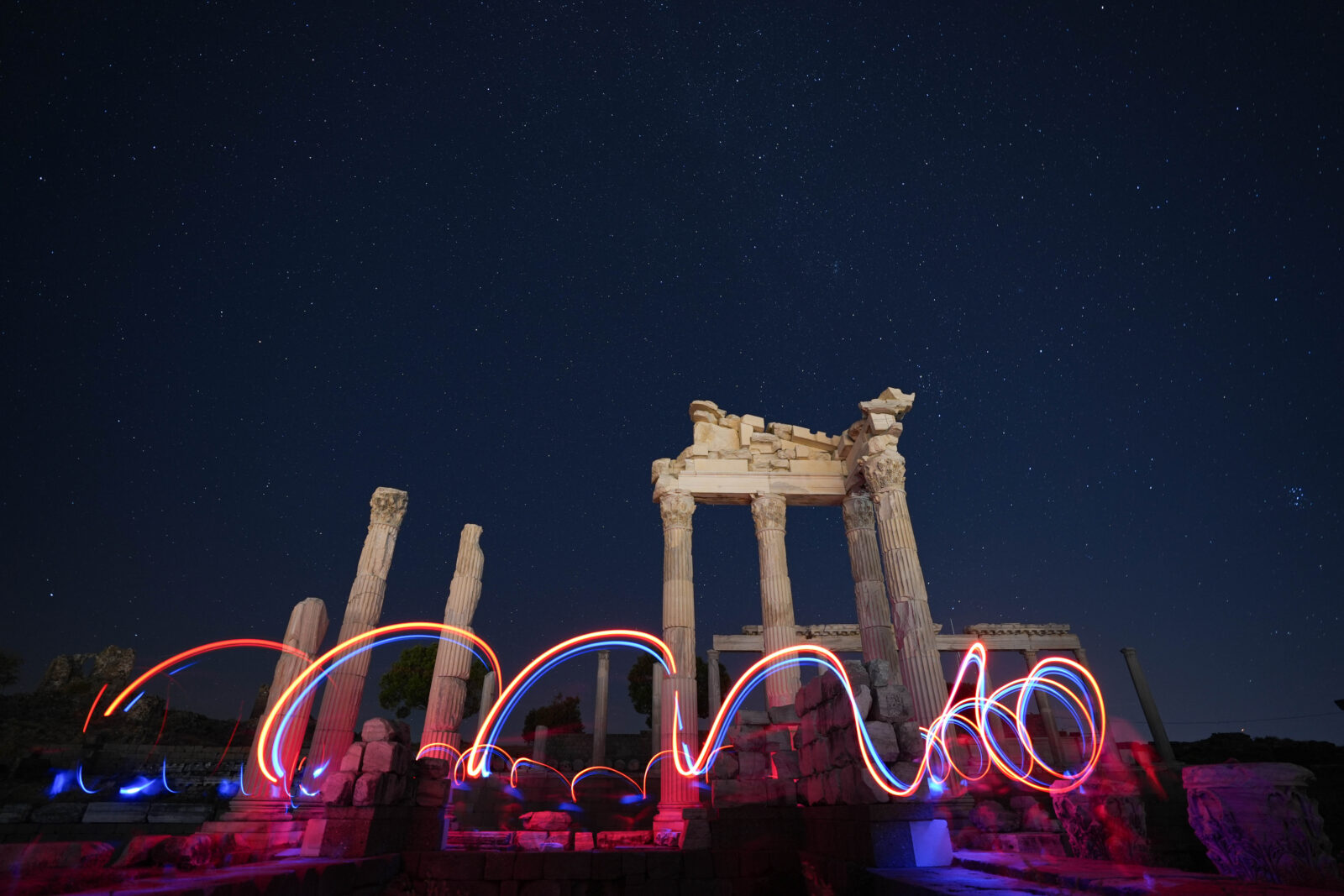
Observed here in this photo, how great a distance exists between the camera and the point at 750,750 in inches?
472

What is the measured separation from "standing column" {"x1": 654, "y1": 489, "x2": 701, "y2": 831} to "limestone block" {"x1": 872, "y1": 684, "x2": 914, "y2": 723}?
8.76 metres

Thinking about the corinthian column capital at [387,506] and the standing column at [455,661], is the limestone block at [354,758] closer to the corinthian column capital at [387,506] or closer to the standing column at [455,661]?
the standing column at [455,661]

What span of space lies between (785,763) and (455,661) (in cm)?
1105

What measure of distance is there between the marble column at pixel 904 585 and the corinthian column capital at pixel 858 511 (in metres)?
2.56

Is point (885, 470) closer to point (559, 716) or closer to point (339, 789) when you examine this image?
point (339, 789)

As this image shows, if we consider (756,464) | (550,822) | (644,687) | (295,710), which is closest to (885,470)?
(756,464)

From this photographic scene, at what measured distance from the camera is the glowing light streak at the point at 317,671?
14031mm

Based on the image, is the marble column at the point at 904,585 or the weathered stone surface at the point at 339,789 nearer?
the weathered stone surface at the point at 339,789

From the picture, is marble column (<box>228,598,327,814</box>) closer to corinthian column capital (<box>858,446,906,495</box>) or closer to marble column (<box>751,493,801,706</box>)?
marble column (<box>751,493,801,706</box>)

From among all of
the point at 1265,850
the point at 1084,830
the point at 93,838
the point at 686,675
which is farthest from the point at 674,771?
the point at 93,838

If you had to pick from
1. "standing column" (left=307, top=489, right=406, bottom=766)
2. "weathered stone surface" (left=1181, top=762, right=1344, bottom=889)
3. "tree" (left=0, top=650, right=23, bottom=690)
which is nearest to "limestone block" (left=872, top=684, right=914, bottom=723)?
"weathered stone surface" (left=1181, top=762, right=1344, bottom=889)

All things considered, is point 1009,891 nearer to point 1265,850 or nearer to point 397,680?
point 1265,850

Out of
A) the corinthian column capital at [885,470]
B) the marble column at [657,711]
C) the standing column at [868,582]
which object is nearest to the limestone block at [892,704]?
the standing column at [868,582]

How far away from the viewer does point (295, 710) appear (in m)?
15.7
